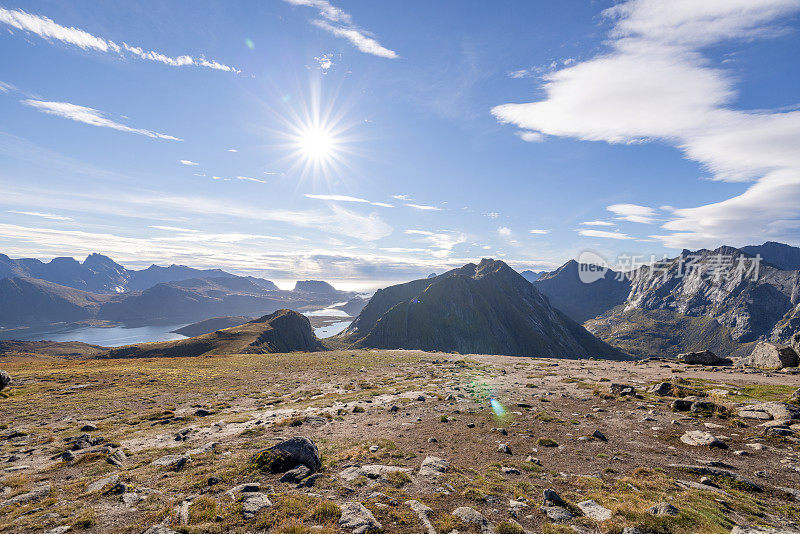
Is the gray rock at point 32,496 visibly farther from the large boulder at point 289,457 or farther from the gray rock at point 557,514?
the gray rock at point 557,514

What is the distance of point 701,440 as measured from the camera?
52.6 feet

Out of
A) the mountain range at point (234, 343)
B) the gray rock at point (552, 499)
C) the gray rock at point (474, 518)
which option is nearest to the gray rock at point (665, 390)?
the gray rock at point (552, 499)

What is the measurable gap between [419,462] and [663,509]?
9.12 m

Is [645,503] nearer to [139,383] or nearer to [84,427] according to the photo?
[84,427]

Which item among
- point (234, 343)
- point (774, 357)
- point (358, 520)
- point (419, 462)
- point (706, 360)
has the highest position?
point (774, 357)

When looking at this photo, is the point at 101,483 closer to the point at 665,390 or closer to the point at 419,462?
the point at 419,462

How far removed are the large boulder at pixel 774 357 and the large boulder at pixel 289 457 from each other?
2146 inches

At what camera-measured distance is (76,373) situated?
154 feet

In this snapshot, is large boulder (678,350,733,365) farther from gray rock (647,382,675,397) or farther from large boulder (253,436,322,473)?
large boulder (253,436,322,473)

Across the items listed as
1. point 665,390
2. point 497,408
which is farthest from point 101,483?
point 665,390

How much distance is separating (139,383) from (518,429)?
46.8 meters

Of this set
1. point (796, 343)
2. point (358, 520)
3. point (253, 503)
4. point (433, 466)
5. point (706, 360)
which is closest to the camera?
point (358, 520)

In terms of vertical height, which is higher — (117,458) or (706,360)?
(706,360)

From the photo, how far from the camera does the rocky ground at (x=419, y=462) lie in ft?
32.8
